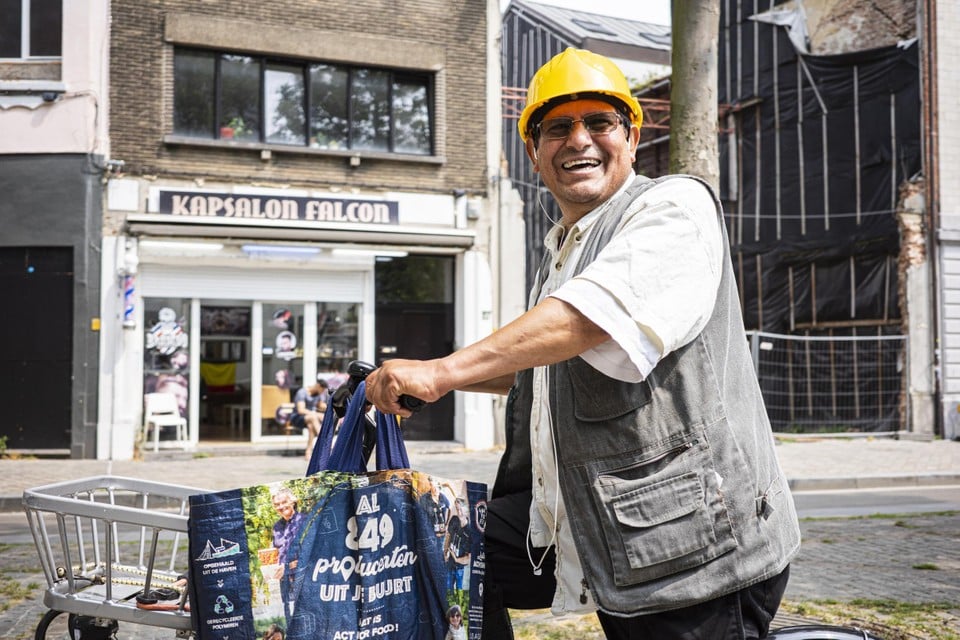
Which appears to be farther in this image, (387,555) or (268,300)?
(268,300)

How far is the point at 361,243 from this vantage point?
15.9 m

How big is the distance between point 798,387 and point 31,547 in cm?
1581

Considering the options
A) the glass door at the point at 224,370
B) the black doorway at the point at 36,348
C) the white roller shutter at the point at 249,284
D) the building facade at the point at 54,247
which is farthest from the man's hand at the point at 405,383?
the glass door at the point at 224,370

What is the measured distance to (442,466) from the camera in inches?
520

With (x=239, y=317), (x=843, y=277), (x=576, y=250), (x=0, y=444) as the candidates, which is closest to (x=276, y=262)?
(x=239, y=317)

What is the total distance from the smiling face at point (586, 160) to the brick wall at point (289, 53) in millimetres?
13976

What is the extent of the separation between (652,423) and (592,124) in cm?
79

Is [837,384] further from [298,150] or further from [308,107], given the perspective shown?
[308,107]

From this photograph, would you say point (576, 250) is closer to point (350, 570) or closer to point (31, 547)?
point (350, 570)

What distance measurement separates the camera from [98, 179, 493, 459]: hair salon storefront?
14711mm

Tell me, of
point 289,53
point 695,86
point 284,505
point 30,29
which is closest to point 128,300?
point 30,29

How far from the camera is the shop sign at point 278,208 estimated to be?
15.0 m

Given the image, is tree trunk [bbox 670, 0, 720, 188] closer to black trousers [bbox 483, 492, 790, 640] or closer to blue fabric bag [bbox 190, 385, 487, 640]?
black trousers [bbox 483, 492, 790, 640]

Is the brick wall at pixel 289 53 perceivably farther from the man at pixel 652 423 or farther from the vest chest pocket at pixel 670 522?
the vest chest pocket at pixel 670 522
